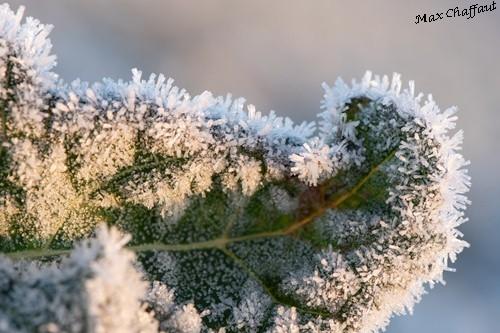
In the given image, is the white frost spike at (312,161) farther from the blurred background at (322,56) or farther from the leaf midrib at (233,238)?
the blurred background at (322,56)

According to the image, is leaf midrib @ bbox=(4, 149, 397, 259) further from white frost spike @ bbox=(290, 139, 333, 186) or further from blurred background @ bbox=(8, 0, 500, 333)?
blurred background @ bbox=(8, 0, 500, 333)

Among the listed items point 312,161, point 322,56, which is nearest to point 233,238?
point 312,161

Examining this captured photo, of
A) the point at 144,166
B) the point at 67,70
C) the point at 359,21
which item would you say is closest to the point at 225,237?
the point at 144,166

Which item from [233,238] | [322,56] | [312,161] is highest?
[322,56]

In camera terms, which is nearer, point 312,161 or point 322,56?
point 312,161

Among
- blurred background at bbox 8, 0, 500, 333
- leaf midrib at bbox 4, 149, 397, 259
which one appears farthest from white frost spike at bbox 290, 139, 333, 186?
blurred background at bbox 8, 0, 500, 333

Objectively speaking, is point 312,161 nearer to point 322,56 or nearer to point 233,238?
point 233,238

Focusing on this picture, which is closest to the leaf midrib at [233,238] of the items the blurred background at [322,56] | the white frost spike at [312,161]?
the white frost spike at [312,161]

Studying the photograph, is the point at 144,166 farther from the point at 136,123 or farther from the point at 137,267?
the point at 137,267

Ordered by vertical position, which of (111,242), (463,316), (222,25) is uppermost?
(222,25)
